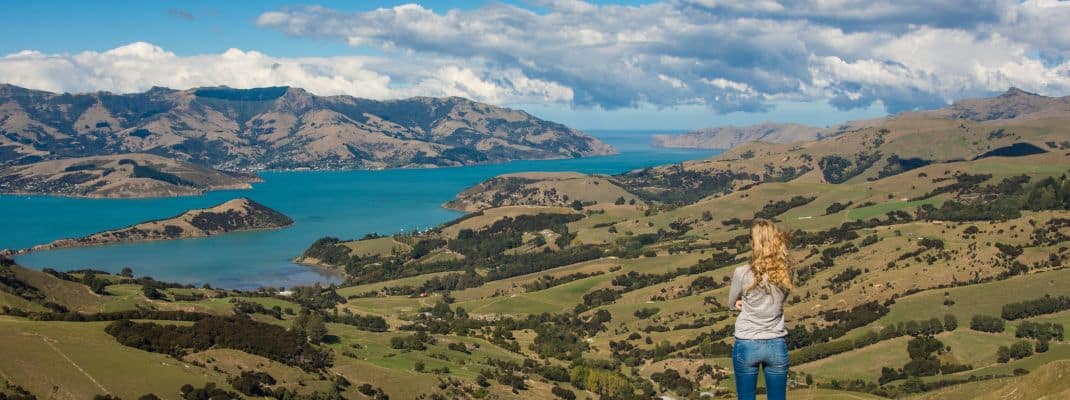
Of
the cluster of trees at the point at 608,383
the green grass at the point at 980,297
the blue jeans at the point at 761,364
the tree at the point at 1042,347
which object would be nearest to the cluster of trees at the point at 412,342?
the cluster of trees at the point at 608,383

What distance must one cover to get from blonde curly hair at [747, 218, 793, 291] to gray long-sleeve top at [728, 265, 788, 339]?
6 centimetres

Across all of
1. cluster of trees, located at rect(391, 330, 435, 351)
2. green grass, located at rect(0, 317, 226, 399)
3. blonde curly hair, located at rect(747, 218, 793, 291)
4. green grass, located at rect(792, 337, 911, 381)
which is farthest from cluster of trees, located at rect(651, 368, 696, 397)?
blonde curly hair, located at rect(747, 218, 793, 291)

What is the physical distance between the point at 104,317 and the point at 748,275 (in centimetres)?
7477

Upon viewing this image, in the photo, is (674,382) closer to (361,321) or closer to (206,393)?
(206,393)

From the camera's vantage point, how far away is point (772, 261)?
31.0ft

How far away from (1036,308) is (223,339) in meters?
74.8

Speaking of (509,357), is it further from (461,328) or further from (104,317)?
(104,317)

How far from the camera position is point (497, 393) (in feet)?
235

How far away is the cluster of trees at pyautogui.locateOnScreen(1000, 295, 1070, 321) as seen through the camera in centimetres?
9019

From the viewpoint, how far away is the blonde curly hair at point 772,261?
31.0 feet

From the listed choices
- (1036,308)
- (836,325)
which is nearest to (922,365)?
(836,325)

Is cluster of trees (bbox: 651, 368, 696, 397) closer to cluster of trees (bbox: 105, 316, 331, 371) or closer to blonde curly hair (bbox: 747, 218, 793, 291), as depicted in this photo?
cluster of trees (bbox: 105, 316, 331, 371)

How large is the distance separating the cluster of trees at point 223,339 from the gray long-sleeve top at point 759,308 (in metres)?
62.9

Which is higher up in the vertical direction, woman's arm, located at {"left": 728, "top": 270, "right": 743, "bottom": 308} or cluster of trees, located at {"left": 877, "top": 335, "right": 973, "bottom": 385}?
woman's arm, located at {"left": 728, "top": 270, "right": 743, "bottom": 308}
